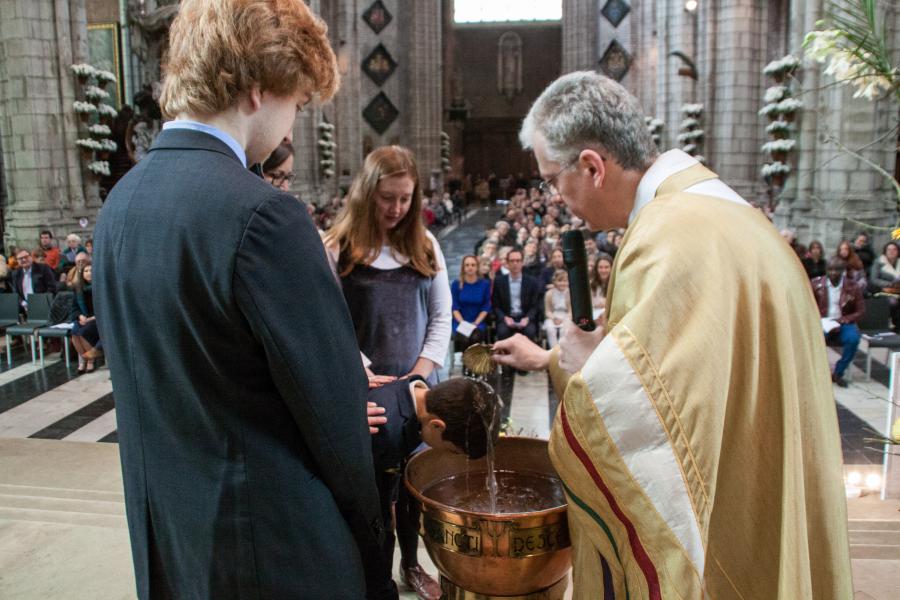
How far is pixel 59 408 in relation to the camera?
7031mm

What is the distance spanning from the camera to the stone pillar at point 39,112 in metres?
11.1

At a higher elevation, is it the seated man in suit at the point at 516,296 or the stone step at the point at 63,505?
the seated man in suit at the point at 516,296

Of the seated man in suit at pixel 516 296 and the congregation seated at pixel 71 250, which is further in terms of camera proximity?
the congregation seated at pixel 71 250

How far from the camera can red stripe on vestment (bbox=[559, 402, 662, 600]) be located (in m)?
1.56

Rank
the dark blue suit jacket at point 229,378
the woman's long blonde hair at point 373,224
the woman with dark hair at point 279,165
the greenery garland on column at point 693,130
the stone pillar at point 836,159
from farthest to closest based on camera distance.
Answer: the greenery garland on column at point 693,130
the stone pillar at point 836,159
the woman with dark hair at point 279,165
the woman's long blonde hair at point 373,224
the dark blue suit jacket at point 229,378

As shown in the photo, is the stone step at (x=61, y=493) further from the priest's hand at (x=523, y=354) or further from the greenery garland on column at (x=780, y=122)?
the greenery garland on column at (x=780, y=122)

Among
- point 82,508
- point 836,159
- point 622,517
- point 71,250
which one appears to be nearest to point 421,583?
point 622,517

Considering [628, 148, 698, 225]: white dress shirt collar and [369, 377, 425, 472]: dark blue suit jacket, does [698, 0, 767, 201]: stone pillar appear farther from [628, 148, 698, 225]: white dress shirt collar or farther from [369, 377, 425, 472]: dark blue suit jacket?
[369, 377, 425, 472]: dark blue suit jacket

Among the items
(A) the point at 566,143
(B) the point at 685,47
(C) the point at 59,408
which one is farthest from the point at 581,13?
(A) the point at 566,143

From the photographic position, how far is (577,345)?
1876 millimetres

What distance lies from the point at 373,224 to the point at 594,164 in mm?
1268

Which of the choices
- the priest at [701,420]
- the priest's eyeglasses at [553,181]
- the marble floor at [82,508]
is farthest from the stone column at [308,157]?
the priest at [701,420]

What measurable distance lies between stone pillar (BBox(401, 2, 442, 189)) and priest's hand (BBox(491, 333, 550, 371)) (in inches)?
1085

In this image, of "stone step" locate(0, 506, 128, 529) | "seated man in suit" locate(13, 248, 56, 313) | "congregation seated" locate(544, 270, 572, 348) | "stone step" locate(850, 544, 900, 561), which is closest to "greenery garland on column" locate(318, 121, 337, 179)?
"seated man in suit" locate(13, 248, 56, 313)
